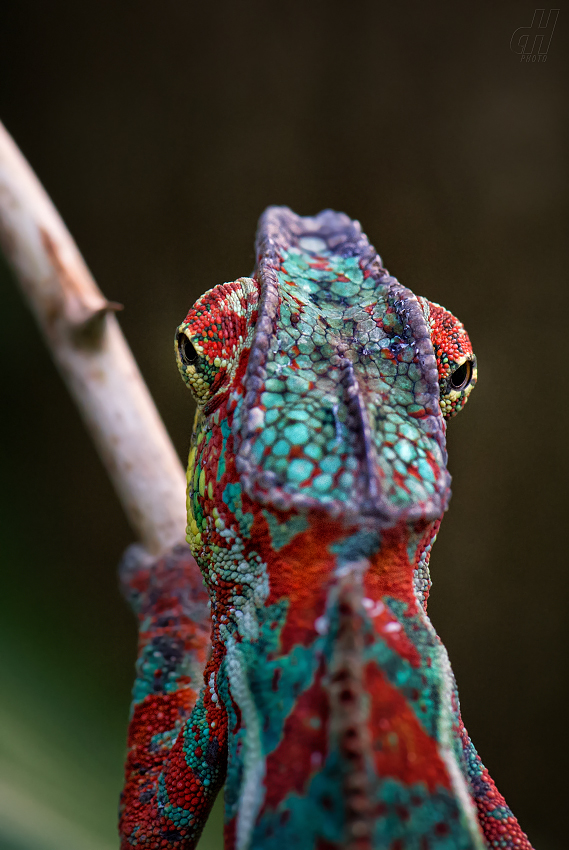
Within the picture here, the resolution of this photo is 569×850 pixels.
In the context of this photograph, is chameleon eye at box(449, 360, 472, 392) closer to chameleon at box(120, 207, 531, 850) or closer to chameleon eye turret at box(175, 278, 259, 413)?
chameleon at box(120, 207, 531, 850)

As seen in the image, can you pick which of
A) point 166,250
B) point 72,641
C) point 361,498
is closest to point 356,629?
point 361,498

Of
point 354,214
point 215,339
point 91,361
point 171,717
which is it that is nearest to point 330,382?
point 215,339

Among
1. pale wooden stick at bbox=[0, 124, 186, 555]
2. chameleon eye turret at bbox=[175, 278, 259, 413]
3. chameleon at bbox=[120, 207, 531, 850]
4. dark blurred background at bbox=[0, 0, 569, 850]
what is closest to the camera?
chameleon at bbox=[120, 207, 531, 850]

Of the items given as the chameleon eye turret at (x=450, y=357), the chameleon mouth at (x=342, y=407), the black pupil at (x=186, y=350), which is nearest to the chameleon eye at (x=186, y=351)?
the black pupil at (x=186, y=350)

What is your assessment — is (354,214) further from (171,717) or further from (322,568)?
(322,568)

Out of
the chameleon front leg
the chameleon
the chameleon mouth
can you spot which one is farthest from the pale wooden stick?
the chameleon mouth

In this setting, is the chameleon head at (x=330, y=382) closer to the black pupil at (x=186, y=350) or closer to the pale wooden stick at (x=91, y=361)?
the black pupil at (x=186, y=350)
